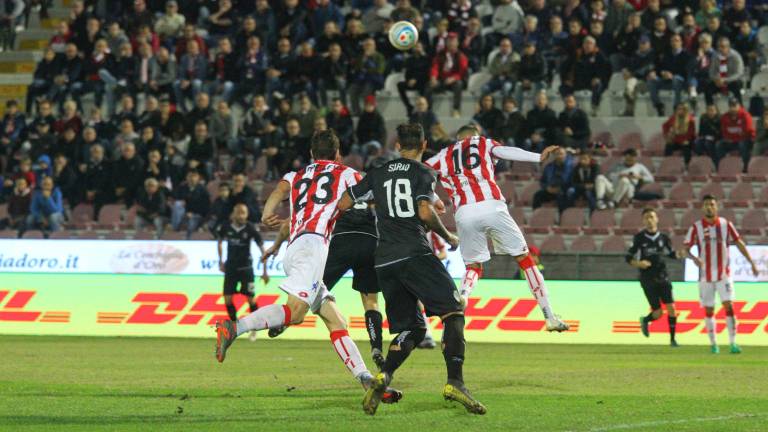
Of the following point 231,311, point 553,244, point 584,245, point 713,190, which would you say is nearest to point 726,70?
point 713,190

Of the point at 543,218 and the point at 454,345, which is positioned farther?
the point at 543,218

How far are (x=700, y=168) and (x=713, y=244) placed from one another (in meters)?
6.24

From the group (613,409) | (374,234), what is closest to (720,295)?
(374,234)

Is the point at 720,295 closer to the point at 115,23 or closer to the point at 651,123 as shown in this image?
the point at 651,123

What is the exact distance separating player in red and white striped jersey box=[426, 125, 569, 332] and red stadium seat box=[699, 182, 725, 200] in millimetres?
11585

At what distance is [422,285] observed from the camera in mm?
10477

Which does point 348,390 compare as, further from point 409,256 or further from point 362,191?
point 362,191

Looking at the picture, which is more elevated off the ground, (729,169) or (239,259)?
(729,169)

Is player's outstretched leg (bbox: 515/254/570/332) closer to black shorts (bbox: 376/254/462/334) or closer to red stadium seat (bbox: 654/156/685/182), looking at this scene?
black shorts (bbox: 376/254/462/334)

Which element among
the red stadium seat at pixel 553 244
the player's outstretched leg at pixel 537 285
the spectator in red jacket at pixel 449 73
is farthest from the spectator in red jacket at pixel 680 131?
the player's outstretched leg at pixel 537 285

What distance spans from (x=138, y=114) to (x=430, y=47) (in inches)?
272

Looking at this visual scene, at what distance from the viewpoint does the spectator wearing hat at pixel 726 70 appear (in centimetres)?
2628

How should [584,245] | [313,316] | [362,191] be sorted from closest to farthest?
[362,191] → [313,316] → [584,245]

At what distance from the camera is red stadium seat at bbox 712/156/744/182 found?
25438 millimetres
